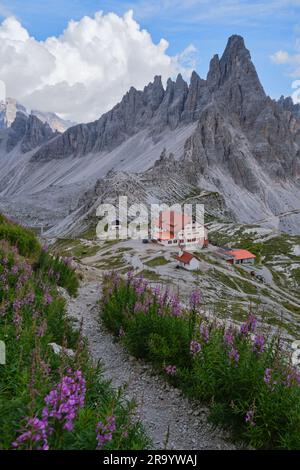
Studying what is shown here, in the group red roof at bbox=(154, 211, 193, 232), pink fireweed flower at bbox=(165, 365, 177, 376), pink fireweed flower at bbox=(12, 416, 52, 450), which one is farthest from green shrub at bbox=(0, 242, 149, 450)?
red roof at bbox=(154, 211, 193, 232)

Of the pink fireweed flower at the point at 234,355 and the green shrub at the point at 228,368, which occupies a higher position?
the pink fireweed flower at the point at 234,355

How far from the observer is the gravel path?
7523 mm

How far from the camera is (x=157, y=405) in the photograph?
898cm

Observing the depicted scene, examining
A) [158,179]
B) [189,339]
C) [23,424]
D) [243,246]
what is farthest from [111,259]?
[158,179]

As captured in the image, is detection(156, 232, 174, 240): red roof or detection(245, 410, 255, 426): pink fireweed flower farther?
detection(156, 232, 174, 240): red roof

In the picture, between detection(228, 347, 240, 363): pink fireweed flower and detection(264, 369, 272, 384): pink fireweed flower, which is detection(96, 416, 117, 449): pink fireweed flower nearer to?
detection(264, 369, 272, 384): pink fireweed flower

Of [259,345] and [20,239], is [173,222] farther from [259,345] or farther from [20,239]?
[259,345]

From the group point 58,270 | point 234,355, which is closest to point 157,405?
point 234,355

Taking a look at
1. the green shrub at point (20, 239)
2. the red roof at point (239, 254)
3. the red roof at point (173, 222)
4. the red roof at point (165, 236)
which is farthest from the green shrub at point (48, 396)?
the red roof at point (173, 222)

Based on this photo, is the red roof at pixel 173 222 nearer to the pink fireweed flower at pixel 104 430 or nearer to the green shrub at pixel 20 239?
the green shrub at pixel 20 239

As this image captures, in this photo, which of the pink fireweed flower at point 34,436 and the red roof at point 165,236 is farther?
the red roof at point 165,236

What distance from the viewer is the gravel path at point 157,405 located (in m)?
7.52

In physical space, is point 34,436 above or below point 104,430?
above

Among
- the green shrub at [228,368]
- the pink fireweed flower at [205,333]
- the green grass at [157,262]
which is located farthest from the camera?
the green grass at [157,262]
